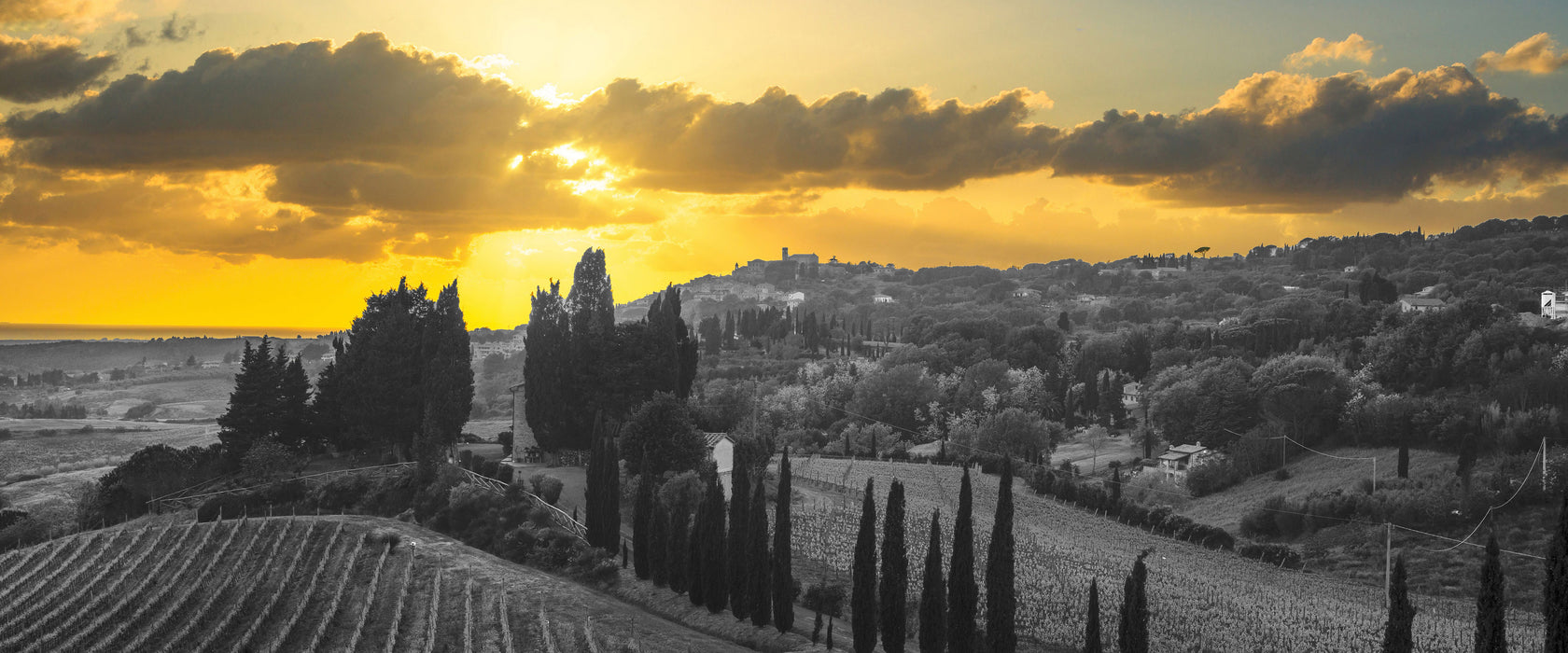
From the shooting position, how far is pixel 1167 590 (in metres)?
43.2

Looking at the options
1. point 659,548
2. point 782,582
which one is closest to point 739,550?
point 782,582

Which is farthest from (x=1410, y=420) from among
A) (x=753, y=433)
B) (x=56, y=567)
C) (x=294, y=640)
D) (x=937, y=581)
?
(x=56, y=567)

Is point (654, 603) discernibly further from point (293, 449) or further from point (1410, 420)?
point (1410, 420)

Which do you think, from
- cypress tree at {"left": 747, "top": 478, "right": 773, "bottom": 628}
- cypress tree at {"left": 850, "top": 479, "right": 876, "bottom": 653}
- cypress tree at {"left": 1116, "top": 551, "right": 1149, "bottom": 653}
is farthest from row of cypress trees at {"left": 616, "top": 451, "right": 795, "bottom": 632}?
cypress tree at {"left": 1116, "top": 551, "right": 1149, "bottom": 653}

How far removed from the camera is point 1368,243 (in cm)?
19075

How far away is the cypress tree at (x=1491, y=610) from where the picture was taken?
77.3 feet

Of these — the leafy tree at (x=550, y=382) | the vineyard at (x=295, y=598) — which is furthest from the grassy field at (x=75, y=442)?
the vineyard at (x=295, y=598)

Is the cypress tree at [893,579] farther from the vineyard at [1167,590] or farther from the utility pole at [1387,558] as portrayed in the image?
the utility pole at [1387,558]

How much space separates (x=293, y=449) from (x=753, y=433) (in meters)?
24.5

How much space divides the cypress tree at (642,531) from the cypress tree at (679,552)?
1.24m

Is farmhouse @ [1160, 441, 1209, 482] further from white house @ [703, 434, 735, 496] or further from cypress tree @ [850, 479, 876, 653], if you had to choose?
cypress tree @ [850, 479, 876, 653]

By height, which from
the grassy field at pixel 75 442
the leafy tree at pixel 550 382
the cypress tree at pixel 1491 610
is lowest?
the grassy field at pixel 75 442

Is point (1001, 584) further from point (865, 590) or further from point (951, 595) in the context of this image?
point (865, 590)

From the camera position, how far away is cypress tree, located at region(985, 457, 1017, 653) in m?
31.8
